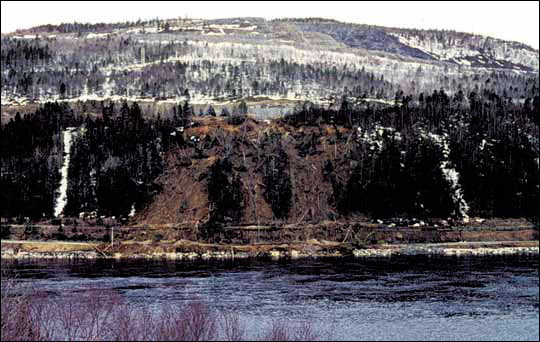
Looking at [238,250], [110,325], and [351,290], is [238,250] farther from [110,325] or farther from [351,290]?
[110,325]

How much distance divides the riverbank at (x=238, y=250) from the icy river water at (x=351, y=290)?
5.38m

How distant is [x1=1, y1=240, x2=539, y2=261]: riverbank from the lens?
270ft

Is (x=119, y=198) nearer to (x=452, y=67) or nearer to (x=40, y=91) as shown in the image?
(x=40, y=91)

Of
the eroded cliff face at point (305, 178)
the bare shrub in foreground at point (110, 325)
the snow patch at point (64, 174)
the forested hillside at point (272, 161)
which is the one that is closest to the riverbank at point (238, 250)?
the eroded cliff face at point (305, 178)

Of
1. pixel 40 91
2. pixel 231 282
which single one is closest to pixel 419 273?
pixel 231 282

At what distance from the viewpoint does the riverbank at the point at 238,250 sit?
82.2 m

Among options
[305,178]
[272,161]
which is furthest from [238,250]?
[305,178]

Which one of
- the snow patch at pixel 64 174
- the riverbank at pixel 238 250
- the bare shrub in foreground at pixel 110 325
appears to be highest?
the bare shrub in foreground at pixel 110 325

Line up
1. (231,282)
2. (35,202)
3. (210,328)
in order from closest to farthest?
(210,328) < (231,282) < (35,202)

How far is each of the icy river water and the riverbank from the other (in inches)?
212

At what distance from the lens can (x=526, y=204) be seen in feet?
309

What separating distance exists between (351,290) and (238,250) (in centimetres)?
2945

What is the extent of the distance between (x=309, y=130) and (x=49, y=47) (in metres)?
82.3

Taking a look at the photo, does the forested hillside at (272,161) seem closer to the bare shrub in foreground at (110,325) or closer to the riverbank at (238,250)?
the riverbank at (238,250)
